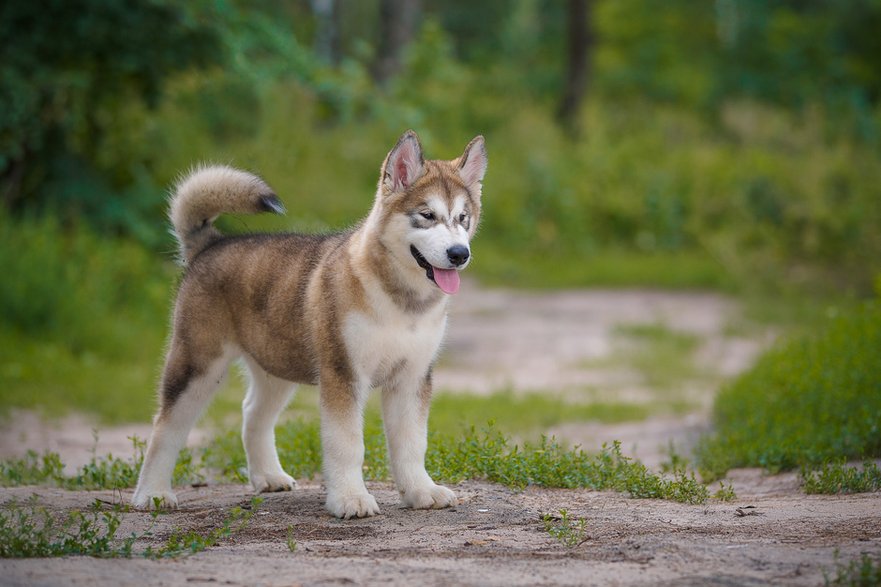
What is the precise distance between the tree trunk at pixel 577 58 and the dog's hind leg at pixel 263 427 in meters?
20.1

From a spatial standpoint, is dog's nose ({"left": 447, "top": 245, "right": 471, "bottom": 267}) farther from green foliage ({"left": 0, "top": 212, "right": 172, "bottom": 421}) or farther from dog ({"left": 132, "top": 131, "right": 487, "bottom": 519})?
green foliage ({"left": 0, "top": 212, "right": 172, "bottom": 421})

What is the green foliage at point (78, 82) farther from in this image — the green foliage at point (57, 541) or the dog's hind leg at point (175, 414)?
the green foliage at point (57, 541)

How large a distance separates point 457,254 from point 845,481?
283 centimetres

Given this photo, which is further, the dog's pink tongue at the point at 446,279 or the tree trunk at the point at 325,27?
the tree trunk at the point at 325,27

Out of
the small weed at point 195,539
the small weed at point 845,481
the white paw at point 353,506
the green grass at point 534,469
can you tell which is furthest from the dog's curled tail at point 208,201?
the small weed at point 845,481

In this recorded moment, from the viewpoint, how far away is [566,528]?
571 cm

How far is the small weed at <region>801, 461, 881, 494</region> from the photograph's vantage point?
22.9 feet

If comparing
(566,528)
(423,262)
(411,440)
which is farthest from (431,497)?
(423,262)

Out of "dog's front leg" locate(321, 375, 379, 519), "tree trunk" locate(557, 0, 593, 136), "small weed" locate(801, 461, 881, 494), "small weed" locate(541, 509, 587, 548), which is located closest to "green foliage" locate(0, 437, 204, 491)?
"dog's front leg" locate(321, 375, 379, 519)

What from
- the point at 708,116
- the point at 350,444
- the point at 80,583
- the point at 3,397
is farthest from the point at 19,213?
the point at 708,116

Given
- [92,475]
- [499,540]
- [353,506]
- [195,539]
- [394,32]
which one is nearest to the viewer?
[195,539]

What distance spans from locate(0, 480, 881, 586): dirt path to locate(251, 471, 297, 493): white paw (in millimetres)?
154

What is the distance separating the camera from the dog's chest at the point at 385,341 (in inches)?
245

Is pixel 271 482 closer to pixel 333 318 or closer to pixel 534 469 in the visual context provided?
pixel 333 318
